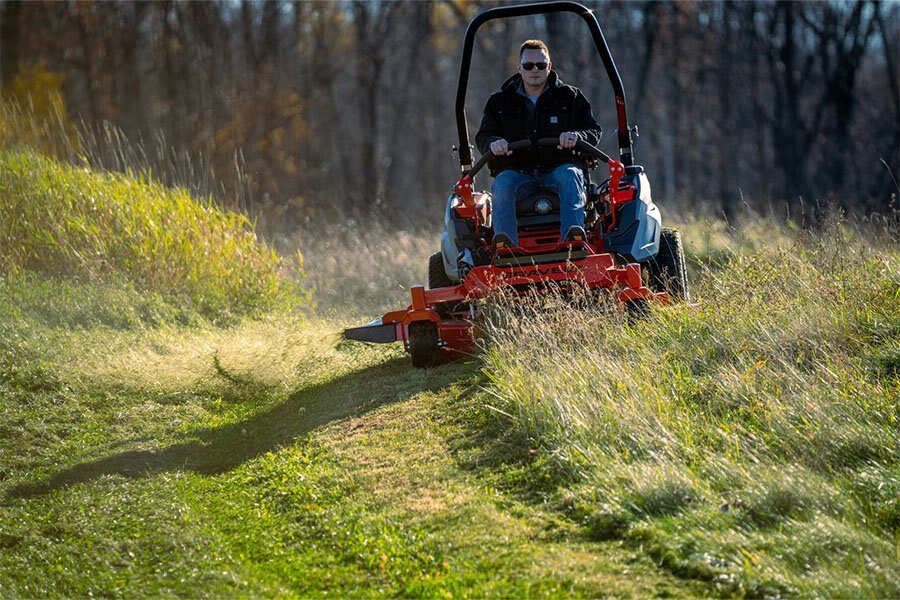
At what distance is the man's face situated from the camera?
7238 mm

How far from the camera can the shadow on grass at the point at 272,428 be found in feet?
18.5

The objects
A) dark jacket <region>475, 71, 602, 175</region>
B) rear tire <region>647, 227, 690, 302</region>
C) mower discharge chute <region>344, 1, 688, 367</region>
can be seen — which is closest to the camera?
mower discharge chute <region>344, 1, 688, 367</region>

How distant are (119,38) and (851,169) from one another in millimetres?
16209

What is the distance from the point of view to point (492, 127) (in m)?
7.42

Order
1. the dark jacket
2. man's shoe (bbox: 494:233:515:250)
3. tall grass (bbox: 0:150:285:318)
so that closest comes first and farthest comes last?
1. man's shoe (bbox: 494:233:515:250)
2. the dark jacket
3. tall grass (bbox: 0:150:285:318)

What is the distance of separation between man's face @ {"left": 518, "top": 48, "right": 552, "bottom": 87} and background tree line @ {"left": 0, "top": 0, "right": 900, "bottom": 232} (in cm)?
1164

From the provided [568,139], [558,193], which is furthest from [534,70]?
[558,193]

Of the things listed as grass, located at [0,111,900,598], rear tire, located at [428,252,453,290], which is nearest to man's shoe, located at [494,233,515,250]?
grass, located at [0,111,900,598]

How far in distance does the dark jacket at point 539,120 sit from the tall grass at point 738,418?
1272mm

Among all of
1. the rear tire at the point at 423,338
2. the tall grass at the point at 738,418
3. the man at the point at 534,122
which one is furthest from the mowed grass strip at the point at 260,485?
the man at the point at 534,122

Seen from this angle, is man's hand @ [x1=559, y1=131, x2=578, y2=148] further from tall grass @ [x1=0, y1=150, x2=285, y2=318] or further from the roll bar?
tall grass @ [x1=0, y1=150, x2=285, y2=318]

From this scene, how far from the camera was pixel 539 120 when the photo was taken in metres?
7.36

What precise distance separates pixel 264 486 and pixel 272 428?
46.8 inches

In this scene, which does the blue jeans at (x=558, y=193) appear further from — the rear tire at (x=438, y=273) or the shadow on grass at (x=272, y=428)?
the rear tire at (x=438, y=273)
